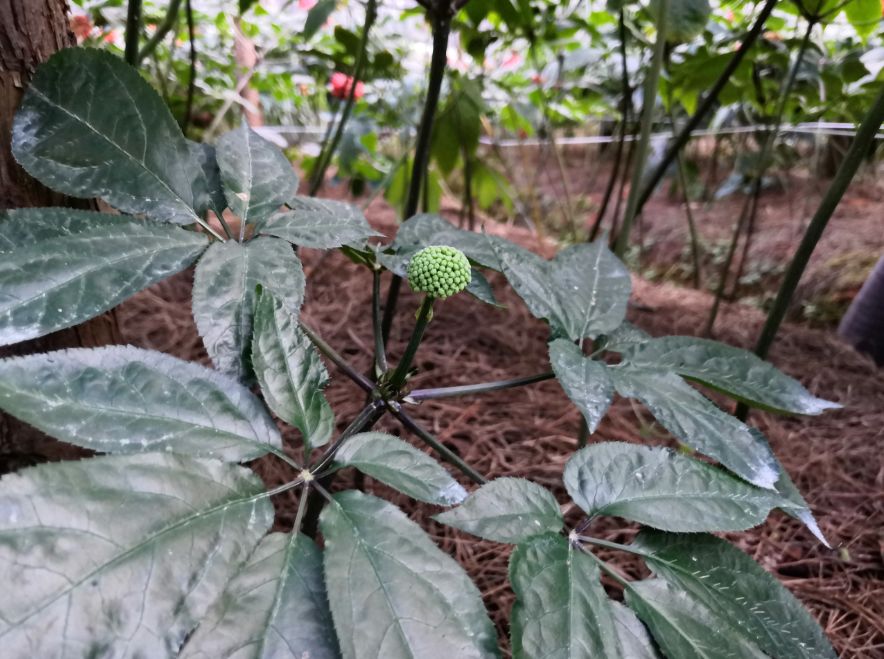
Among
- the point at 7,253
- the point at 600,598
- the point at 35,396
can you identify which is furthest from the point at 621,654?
the point at 7,253

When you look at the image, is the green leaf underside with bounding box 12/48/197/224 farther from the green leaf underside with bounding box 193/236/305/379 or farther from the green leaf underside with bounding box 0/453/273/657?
the green leaf underside with bounding box 0/453/273/657

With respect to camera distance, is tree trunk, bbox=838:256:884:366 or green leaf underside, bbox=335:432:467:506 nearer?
green leaf underside, bbox=335:432:467:506

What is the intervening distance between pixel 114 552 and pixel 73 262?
0.26 m

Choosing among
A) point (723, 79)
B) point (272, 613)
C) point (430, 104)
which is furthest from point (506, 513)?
point (723, 79)

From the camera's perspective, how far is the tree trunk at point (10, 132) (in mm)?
553

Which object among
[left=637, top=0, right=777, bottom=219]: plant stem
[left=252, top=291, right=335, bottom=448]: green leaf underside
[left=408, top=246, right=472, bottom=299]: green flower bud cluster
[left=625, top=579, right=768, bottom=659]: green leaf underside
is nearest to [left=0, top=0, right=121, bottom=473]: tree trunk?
[left=252, top=291, right=335, bottom=448]: green leaf underside

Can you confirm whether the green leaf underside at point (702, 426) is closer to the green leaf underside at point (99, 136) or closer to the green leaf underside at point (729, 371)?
the green leaf underside at point (729, 371)

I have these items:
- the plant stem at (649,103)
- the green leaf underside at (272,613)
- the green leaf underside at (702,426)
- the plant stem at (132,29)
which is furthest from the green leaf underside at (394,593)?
the plant stem at (132,29)

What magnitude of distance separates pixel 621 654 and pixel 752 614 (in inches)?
5.1

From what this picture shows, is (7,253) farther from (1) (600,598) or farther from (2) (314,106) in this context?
(2) (314,106)

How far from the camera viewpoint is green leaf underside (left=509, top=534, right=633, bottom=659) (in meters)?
0.39

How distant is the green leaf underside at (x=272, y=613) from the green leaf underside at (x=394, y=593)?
0.07 feet

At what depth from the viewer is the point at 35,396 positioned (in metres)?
0.39

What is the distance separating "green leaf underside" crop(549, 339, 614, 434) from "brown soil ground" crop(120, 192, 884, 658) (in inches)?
11.3
